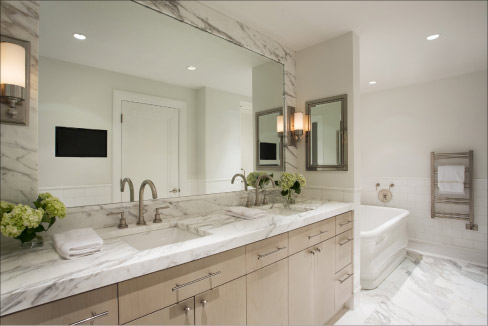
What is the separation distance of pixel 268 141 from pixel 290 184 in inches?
20.7

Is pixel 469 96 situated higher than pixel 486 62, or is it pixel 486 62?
pixel 486 62

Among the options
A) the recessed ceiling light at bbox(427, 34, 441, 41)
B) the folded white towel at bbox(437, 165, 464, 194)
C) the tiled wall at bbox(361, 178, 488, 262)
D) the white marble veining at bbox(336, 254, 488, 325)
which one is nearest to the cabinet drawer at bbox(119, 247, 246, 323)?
the white marble veining at bbox(336, 254, 488, 325)

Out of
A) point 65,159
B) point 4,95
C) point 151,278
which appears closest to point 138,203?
point 65,159

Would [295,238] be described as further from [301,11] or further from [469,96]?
[469,96]

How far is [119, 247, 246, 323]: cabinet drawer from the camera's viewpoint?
37.6 inches

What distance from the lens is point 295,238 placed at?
66.5 inches

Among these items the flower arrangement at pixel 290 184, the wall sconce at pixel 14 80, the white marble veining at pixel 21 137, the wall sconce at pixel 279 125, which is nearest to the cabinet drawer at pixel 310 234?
the flower arrangement at pixel 290 184

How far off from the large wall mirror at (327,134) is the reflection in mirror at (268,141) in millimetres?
332

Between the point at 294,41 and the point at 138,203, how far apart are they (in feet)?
6.95

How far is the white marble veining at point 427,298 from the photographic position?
86.4 inches

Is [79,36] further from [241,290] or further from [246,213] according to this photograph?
[241,290]

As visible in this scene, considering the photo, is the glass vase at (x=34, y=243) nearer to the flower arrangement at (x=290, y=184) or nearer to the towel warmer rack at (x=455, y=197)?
the flower arrangement at (x=290, y=184)

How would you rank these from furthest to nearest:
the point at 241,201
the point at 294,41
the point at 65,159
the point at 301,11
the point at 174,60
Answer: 1. the point at 294,41
2. the point at 241,201
3. the point at 301,11
4. the point at 174,60
5. the point at 65,159

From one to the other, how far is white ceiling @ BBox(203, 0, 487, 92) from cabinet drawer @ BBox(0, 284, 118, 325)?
1.95m
